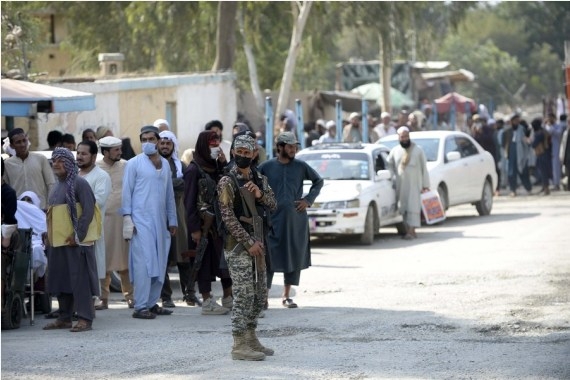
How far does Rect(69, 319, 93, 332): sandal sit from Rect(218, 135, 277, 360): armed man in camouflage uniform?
2.32 m

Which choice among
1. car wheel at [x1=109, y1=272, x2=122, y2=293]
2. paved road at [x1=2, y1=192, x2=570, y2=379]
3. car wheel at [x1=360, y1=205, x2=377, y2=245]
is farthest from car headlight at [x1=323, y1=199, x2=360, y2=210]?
car wheel at [x1=109, y1=272, x2=122, y2=293]

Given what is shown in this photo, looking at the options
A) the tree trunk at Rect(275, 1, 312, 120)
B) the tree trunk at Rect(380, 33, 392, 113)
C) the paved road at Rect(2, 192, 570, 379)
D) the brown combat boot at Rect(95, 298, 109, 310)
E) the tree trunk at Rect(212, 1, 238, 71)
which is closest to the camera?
the paved road at Rect(2, 192, 570, 379)

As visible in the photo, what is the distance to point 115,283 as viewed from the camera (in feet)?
52.9

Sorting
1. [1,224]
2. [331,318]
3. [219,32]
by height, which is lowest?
[331,318]

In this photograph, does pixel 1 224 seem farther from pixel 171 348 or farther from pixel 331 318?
pixel 331 318

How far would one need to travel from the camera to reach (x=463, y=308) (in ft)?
44.5

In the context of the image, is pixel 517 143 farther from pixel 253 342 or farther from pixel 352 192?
pixel 253 342

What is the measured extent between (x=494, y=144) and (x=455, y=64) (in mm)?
65542

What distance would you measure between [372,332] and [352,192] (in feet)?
29.9

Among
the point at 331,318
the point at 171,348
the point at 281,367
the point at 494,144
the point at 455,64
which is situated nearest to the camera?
the point at 281,367

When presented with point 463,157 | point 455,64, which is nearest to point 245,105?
point 463,157

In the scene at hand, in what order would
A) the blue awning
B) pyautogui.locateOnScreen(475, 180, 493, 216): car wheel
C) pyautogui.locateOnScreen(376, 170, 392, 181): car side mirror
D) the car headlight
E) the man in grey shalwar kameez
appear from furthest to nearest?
pyautogui.locateOnScreen(475, 180, 493, 216): car wheel, pyautogui.locateOnScreen(376, 170, 392, 181): car side mirror, the car headlight, the blue awning, the man in grey shalwar kameez

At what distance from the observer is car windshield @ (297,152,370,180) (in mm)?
21797

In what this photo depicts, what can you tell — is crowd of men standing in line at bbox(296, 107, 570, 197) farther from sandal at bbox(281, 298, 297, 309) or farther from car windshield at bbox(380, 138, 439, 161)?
sandal at bbox(281, 298, 297, 309)
